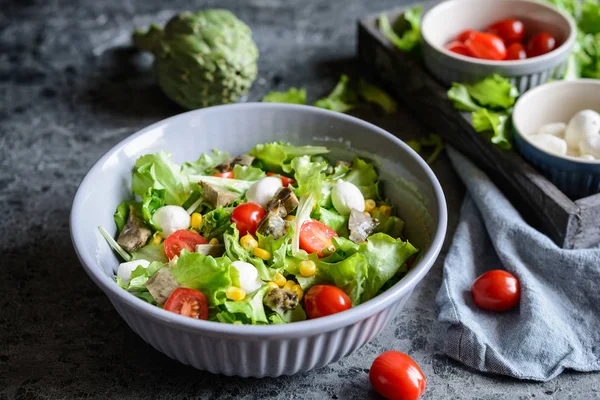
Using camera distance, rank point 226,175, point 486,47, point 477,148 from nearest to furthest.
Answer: point 226,175, point 477,148, point 486,47

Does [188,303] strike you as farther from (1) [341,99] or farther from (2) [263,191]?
(1) [341,99]

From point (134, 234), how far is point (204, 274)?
0.29 meters

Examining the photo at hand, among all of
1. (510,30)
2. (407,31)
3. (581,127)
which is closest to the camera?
(581,127)

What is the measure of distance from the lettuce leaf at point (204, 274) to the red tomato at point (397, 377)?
37 cm

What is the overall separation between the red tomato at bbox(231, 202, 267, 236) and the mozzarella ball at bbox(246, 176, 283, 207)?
51 mm

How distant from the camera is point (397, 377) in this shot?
61.4 inches

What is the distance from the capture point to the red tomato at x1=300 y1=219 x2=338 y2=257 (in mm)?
1712

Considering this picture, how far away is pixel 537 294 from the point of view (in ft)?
5.86

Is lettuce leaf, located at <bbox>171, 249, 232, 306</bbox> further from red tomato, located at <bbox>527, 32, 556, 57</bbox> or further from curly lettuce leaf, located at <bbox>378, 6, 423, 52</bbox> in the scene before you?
red tomato, located at <bbox>527, 32, 556, 57</bbox>

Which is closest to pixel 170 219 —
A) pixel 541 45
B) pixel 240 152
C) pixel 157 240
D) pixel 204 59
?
pixel 157 240

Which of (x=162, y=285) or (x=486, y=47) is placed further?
(x=486, y=47)

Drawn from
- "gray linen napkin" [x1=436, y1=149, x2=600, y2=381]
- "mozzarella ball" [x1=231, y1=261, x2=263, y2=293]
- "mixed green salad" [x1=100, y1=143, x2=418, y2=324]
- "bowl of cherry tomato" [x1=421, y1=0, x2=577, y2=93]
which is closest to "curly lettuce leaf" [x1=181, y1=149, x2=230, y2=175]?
"mixed green salad" [x1=100, y1=143, x2=418, y2=324]

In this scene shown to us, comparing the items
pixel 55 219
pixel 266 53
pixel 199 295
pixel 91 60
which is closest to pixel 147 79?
pixel 91 60

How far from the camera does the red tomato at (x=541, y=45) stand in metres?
2.40
